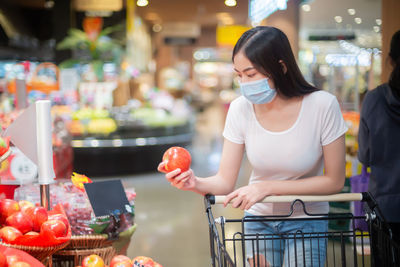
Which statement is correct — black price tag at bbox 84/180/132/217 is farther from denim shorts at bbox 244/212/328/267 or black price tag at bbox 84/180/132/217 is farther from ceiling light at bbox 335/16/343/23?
ceiling light at bbox 335/16/343/23

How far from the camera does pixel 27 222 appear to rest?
2301 mm

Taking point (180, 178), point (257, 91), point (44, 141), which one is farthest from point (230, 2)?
point (180, 178)

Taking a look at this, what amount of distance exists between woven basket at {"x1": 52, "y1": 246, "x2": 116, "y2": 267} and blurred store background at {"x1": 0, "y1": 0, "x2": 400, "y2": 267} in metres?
0.56

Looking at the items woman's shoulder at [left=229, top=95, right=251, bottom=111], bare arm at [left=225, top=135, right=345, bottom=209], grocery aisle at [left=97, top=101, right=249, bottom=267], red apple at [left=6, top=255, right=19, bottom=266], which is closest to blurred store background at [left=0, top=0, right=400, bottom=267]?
grocery aisle at [left=97, top=101, right=249, bottom=267]

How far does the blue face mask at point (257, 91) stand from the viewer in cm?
202

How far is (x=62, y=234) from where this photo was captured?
2.18 metres

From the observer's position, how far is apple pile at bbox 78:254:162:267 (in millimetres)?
2355

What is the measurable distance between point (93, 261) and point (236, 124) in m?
0.94

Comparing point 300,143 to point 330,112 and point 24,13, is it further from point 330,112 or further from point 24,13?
point 24,13

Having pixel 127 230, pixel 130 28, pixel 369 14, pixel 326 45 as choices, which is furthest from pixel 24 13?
pixel 127 230

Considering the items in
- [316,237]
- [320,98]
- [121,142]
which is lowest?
[121,142]

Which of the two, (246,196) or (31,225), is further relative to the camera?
(31,225)

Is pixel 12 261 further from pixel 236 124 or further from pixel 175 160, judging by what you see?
pixel 236 124

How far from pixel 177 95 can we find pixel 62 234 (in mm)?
21397
